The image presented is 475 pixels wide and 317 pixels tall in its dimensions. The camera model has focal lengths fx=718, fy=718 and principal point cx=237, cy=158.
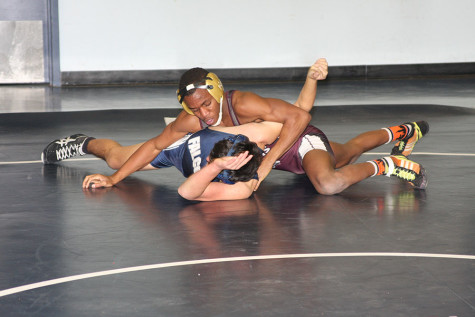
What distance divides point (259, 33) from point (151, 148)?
6.58m

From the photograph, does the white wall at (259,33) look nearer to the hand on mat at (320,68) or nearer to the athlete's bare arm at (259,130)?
the hand on mat at (320,68)

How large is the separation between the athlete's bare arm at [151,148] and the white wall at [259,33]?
6.07 meters

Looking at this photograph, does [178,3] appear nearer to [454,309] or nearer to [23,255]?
[23,255]

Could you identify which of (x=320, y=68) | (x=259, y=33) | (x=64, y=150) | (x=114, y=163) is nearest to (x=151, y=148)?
(x=114, y=163)

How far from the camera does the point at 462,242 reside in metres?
3.19

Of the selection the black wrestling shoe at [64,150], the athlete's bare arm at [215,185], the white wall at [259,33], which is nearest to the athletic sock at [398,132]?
the athlete's bare arm at [215,185]

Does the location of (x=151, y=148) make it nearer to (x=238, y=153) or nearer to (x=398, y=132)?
(x=238, y=153)

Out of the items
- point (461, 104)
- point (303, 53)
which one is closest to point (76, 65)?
point (303, 53)

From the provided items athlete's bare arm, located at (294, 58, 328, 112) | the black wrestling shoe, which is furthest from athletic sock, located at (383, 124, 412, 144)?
the black wrestling shoe

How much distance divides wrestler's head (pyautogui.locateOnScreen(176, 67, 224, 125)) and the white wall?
647 cm

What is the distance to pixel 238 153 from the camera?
3590mm

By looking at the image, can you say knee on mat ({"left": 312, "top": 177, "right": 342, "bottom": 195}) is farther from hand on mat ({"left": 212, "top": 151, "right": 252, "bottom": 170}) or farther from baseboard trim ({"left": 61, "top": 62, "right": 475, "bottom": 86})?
baseboard trim ({"left": 61, "top": 62, "right": 475, "bottom": 86})

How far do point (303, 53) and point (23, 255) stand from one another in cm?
808

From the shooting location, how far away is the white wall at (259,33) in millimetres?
10000
